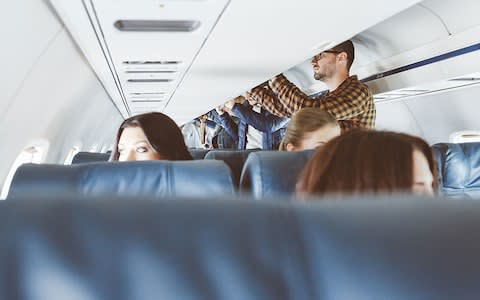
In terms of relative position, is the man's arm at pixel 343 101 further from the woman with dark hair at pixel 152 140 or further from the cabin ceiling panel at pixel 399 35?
the woman with dark hair at pixel 152 140

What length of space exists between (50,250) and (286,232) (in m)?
0.26

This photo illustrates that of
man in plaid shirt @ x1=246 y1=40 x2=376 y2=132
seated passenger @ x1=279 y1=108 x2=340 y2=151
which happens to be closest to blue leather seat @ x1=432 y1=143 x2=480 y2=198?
seated passenger @ x1=279 y1=108 x2=340 y2=151

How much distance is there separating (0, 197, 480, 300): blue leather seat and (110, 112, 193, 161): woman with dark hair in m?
2.47

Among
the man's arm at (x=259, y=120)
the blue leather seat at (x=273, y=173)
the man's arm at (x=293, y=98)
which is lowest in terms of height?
the blue leather seat at (x=273, y=173)

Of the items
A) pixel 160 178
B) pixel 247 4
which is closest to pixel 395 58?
pixel 247 4

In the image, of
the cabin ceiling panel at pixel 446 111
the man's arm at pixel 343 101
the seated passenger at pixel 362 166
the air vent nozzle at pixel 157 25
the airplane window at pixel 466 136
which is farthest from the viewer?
the airplane window at pixel 466 136

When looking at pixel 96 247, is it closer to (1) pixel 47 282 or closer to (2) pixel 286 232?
(1) pixel 47 282

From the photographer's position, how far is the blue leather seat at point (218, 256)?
0.61 m

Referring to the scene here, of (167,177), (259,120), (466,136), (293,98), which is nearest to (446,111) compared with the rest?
(466,136)

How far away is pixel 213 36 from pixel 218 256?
10.8 ft

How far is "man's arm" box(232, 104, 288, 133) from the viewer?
320 inches

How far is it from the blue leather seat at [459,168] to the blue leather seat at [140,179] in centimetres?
193

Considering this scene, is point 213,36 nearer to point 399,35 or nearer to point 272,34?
point 272,34

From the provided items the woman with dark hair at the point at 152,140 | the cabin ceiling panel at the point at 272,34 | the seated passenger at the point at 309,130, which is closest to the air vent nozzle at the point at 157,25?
the cabin ceiling panel at the point at 272,34
